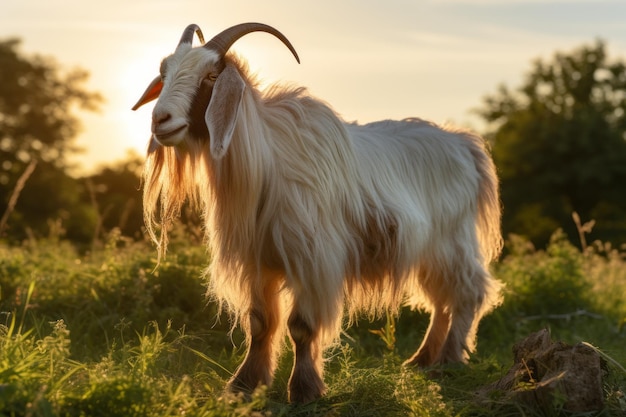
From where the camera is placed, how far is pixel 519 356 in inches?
185

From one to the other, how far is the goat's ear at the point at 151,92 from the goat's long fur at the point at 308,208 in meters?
0.41

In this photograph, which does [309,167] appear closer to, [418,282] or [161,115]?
[161,115]

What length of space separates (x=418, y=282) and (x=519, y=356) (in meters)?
1.79

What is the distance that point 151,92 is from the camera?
17.7 feet

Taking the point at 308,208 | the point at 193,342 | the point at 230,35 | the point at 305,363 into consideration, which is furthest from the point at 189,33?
the point at 193,342

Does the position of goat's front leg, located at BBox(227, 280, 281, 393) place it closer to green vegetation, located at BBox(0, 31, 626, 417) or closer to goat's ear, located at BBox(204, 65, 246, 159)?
green vegetation, located at BBox(0, 31, 626, 417)

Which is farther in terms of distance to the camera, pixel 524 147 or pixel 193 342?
pixel 524 147

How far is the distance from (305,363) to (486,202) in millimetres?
2267

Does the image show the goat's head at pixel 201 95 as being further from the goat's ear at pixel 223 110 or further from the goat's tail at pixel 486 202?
the goat's tail at pixel 486 202

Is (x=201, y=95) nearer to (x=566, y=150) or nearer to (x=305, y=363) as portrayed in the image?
(x=305, y=363)

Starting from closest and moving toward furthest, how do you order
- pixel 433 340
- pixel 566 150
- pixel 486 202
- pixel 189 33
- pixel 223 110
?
pixel 223 110
pixel 189 33
pixel 433 340
pixel 486 202
pixel 566 150

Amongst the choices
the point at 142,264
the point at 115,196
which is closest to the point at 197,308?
the point at 142,264

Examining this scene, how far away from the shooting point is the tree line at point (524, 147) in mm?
35594

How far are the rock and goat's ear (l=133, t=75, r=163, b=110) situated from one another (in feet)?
8.15
